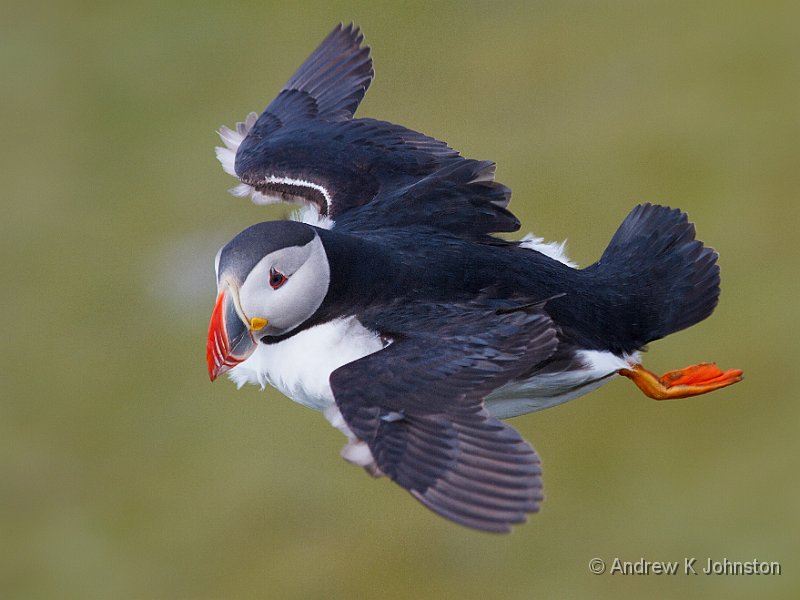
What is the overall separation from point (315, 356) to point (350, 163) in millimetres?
1310

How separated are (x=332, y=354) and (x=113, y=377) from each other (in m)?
8.71

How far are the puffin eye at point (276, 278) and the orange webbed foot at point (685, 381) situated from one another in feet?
4.64

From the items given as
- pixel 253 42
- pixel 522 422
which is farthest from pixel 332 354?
pixel 253 42

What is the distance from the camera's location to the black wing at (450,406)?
4.78 meters

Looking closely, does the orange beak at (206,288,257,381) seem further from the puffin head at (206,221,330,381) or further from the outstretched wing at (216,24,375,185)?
the outstretched wing at (216,24,375,185)

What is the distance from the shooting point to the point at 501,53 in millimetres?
17234

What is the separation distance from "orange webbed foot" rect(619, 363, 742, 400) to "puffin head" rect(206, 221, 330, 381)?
1.33m

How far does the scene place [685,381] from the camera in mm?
6191

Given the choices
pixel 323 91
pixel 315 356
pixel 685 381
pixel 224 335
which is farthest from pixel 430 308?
pixel 323 91

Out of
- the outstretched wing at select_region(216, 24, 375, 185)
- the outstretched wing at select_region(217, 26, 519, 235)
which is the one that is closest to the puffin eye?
the outstretched wing at select_region(217, 26, 519, 235)

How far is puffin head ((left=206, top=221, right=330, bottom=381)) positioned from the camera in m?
5.56

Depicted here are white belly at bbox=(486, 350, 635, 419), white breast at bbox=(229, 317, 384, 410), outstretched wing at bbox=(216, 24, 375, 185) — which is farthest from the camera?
outstretched wing at bbox=(216, 24, 375, 185)

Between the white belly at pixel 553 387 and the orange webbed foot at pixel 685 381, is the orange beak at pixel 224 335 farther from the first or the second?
the orange webbed foot at pixel 685 381

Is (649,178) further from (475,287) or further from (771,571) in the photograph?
(475,287)
